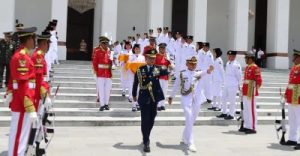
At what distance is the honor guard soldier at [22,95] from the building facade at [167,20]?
15.5m

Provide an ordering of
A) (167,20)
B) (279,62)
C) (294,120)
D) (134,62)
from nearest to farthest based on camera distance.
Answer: (294,120) < (134,62) < (279,62) < (167,20)

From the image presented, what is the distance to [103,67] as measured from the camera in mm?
12328

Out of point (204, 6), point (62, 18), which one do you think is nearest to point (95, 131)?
point (62, 18)

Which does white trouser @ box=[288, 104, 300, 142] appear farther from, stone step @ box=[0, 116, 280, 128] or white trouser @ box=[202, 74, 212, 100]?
white trouser @ box=[202, 74, 212, 100]

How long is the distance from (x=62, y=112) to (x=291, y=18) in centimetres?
2308

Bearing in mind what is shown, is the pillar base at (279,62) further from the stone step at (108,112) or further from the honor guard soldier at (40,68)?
the honor guard soldier at (40,68)

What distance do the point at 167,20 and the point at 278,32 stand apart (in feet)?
24.4

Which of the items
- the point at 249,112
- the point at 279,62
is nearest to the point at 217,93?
the point at 249,112

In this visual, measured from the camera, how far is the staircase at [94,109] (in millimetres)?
11734

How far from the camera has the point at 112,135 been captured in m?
10.2

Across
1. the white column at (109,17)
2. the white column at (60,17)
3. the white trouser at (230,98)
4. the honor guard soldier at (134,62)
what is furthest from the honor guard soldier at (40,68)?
the white column at (109,17)

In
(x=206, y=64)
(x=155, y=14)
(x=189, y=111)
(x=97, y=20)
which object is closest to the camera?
(x=189, y=111)

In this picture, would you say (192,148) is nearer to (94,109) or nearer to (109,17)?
(94,109)

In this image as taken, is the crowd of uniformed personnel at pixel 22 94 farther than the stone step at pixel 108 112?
No
